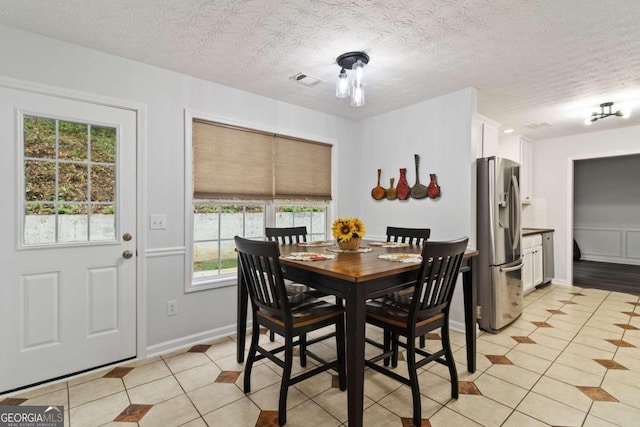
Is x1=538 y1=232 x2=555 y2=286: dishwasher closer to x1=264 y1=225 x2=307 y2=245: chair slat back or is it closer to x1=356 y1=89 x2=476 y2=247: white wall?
x1=356 y1=89 x2=476 y2=247: white wall

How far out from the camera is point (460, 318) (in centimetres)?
322

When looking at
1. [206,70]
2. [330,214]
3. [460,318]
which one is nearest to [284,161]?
[330,214]

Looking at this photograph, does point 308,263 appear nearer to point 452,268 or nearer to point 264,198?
point 452,268

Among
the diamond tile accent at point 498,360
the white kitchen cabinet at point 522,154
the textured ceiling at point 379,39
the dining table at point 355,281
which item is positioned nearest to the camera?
the dining table at point 355,281

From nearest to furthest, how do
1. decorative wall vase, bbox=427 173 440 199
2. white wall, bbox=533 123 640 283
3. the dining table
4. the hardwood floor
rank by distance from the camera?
the dining table, decorative wall vase, bbox=427 173 440 199, white wall, bbox=533 123 640 283, the hardwood floor

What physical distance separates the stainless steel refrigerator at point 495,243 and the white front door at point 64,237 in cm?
312

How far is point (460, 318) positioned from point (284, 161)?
2.44 meters

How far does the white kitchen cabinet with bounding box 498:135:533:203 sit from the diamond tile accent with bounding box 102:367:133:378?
549 cm

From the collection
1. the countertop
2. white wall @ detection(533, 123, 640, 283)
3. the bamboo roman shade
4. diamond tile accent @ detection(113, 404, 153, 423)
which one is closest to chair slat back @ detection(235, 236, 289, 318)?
diamond tile accent @ detection(113, 404, 153, 423)

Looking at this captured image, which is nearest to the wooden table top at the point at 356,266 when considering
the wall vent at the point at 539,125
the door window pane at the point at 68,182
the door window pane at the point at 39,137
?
the door window pane at the point at 68,182

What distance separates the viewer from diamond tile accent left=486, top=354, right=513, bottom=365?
2.50 m

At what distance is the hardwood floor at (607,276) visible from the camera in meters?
4.88

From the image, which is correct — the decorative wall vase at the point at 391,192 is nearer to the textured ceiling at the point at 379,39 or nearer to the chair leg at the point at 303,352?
the textured ceiling at the point at 379,39

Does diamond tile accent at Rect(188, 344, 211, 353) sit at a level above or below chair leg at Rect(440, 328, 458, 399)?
below
